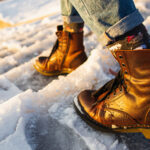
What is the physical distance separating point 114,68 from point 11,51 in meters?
1.14

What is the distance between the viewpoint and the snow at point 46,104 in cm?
83

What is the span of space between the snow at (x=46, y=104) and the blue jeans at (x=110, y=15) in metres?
0.48

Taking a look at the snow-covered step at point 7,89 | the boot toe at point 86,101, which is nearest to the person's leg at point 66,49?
the snow-covered step at point 7,89

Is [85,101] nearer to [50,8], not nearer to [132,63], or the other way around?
[132,63]

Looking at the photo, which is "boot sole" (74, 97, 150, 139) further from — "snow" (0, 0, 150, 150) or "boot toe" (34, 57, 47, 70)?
"boot toe" (34, 57, 47, 70)

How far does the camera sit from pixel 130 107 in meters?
0.80

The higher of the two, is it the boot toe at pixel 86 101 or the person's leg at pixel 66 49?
the person's leg at pixel 66 49

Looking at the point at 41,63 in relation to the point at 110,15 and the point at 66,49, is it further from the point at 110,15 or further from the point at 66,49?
the point at 110,15

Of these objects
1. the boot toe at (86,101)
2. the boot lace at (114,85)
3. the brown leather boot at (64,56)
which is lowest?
the boot toe at (86,101)

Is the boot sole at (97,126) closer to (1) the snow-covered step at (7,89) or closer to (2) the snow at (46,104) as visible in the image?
(2) the snow at (46,104)

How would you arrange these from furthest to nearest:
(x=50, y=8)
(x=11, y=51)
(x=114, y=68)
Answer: (x=50, y=8) < (x=11, y=51) < (x=114, y=68)

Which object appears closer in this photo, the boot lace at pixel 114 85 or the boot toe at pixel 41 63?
the boot lace at pixel 114 85

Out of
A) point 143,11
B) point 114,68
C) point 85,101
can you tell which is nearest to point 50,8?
point 143,11

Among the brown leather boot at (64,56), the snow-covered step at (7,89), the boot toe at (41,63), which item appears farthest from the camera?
the boot toe at (41,63)
